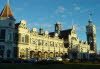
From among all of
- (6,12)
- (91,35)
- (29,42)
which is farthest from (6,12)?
(91,35)

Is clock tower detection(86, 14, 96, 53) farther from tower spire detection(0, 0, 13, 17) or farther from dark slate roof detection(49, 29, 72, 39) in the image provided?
tower spire detection(0, 0, 13, 17)

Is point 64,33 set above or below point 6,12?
below

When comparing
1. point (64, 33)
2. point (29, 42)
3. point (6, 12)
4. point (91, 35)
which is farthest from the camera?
point (91, 35)

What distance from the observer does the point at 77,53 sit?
3851 inches

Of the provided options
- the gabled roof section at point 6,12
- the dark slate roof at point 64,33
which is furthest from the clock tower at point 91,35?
the gabled roof section at point 6,12

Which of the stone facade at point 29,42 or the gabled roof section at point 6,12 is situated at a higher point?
the gabled roof section at point 6,12

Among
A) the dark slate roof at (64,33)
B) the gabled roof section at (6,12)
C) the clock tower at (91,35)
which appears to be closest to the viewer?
the gabled roof section at (6,12)

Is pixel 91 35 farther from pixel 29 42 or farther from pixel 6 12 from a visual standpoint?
pixel 6 12

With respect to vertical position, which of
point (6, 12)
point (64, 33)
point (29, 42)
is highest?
point (6, 12)

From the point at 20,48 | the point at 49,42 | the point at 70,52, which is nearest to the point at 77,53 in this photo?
the point at 70,52

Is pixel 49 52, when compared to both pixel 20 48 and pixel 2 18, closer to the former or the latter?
pixel 20 48

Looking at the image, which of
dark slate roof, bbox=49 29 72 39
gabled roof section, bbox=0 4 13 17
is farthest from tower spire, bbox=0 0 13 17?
dark slate roof, bbox=49 29 72 39

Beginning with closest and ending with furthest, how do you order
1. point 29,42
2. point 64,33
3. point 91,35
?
1. point 29,42
2. point 64,33
3. point 91,35

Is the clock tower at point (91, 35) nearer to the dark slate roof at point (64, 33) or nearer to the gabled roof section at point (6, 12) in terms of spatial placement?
the dark slate roof at point (64, 33)
